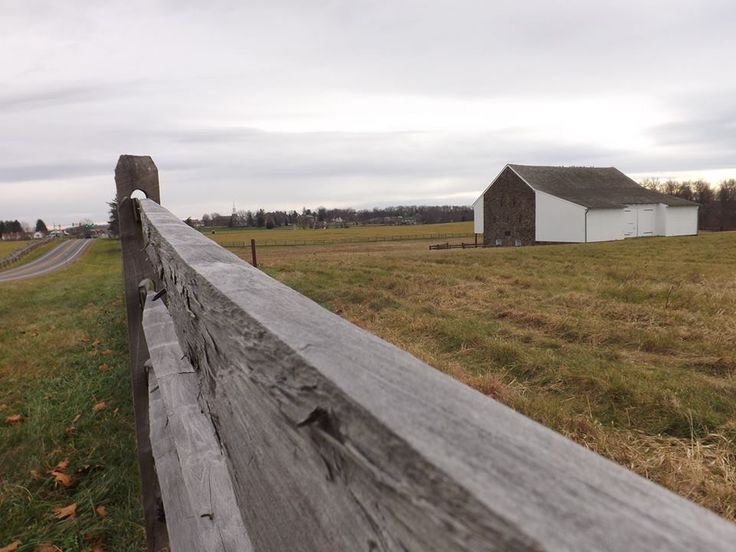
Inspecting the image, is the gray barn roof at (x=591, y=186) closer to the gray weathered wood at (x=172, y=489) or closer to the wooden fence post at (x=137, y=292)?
the wooden fence post at (x=137, y=292)

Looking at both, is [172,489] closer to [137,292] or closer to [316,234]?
[137,292]

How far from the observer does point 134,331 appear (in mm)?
3328

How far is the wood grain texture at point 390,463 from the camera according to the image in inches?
17.2

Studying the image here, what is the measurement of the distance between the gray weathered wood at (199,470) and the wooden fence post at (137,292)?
1.30m

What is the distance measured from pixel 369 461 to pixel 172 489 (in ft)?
4.87

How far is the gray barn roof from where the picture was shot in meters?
36.3

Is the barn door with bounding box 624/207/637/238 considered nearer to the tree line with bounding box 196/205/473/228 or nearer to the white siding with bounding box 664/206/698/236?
the white siding with bounding box 664/206/698/236

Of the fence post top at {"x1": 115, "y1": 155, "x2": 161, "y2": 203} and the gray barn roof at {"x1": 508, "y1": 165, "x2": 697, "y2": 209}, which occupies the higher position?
the gray barn roof at {"x1": 508, "y1": 165, "x2": 697, "y2": 209}

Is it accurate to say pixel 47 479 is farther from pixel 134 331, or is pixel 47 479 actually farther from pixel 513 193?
pixel 513 193

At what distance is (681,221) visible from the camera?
130ft

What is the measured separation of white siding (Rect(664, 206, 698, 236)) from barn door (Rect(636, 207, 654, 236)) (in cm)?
107

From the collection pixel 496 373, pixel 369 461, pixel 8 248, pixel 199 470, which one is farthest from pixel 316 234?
pixel 369 461

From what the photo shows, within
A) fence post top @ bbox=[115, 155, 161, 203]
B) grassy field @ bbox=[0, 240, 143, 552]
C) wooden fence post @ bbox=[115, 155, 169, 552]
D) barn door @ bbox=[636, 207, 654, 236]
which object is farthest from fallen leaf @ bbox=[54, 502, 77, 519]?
barn door @ bbox=[636, 207, 654, 236]

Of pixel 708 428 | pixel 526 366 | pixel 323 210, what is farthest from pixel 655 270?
pixel 323 210
